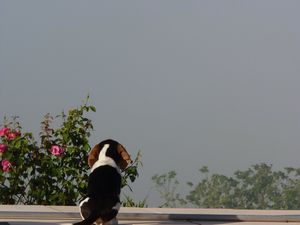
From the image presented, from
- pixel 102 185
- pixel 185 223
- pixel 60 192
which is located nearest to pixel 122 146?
pixel 102 185

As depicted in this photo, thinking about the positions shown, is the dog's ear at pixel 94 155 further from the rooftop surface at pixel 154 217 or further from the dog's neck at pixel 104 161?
the rooftop surface at pixel 154 217

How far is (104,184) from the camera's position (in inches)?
294

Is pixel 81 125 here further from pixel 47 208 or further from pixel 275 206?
pixel 275 206

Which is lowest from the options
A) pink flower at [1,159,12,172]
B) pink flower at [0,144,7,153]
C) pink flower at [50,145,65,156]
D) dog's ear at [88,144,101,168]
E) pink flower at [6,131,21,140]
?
dog's ear at [88,144,101,168]

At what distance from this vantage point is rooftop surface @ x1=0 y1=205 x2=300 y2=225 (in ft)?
27.9

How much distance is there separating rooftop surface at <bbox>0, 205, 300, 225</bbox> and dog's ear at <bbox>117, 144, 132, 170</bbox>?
2.99ft

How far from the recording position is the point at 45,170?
11.5m

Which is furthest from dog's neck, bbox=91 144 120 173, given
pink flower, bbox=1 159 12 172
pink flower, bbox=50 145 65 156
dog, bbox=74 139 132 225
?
pink flower, bbox=1 159 12 172

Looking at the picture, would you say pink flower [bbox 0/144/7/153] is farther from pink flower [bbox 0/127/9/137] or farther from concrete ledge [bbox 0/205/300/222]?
concrete ledge [bbox 0/205/300/222]

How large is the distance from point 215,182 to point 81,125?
471cm

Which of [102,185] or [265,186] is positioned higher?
[265,186]

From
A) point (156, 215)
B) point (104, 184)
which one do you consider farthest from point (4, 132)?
point (104, 184)

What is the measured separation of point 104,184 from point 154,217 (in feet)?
4.75

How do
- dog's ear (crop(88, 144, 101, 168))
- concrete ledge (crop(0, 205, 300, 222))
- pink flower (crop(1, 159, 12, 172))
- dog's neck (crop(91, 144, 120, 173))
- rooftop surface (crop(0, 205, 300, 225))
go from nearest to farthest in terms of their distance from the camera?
dog's neck (crop(91, 144, 120, 173)) < dog's ear (crop(88, 144, 101, 168)) < rooftop surface (crop(0, 205, 300, 225)) < concrete ledge (crop(0, 205, 300, 222)) < pink flower (crop(1, 159, 12, 172))
